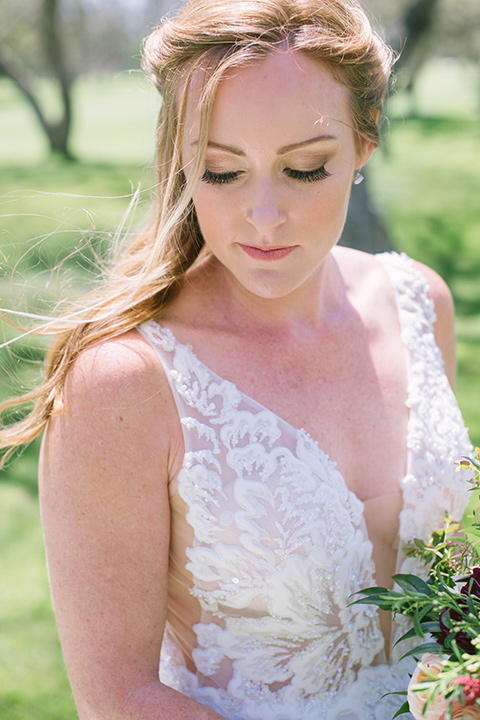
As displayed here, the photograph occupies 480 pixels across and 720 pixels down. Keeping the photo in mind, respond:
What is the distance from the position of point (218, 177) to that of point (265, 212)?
0.14 meters

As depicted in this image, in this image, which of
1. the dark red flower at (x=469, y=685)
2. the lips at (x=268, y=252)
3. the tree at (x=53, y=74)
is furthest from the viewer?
the tree at (x=53, y=74)

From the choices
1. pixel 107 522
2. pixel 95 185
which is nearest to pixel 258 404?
pixel 107 522

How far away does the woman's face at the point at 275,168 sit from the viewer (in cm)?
156

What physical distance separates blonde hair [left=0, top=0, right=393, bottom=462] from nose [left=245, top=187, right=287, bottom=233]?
0.46 ft

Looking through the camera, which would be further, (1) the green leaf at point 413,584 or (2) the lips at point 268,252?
(2) the lips at point 268,252

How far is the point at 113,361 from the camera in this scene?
5.39 ft

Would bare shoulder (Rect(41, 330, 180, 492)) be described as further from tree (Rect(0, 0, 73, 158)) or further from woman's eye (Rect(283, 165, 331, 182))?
tree (Rect(0, 0, 73, 158))

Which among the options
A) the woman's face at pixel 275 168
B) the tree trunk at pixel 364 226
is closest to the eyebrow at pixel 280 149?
the woman's face at pixel 275 168

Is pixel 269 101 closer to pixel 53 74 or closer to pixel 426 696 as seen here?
pixel 426 696

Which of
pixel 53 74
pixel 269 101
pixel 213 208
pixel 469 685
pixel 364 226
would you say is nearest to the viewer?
pixel 469 685

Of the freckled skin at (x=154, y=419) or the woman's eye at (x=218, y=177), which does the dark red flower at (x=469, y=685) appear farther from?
the woman's eye at (x=218, y=177)

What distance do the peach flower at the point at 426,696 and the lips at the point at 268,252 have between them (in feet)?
2.83

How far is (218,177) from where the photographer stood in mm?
1643

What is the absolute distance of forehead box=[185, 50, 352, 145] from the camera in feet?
5.10
